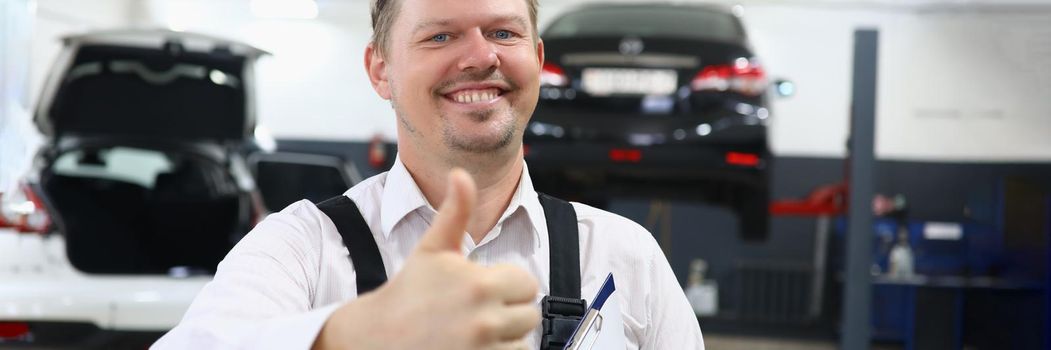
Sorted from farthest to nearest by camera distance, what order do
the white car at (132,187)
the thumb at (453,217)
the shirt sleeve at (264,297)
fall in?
the white car at (132,187) → the shirt sleeve at (264,297) → the thumb at (453,217)

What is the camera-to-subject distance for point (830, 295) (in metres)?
7.42

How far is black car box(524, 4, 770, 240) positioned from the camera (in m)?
3.23

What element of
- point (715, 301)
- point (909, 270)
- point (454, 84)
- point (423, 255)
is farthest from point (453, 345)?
point (715, 301)

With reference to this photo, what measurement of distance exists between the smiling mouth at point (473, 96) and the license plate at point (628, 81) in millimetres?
2368

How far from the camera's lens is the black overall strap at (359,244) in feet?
2.89

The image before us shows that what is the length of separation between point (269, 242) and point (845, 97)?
7.85 metres

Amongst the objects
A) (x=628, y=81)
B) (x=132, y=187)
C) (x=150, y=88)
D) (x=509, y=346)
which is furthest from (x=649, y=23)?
(x=509, y=346)

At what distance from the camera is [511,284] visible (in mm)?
551

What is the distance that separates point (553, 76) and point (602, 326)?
2377 mm

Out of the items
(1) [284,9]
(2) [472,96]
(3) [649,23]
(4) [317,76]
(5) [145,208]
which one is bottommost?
(5) [145,208]

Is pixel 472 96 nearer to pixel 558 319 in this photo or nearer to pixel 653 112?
pixel 558 319

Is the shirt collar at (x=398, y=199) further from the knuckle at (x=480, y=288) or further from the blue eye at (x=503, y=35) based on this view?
the knuckle at (x=480, y=288)

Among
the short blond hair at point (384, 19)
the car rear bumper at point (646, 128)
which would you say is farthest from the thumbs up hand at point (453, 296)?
the car rear bumper at point (646, 128)

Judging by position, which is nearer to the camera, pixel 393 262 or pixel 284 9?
pixel 393 262
